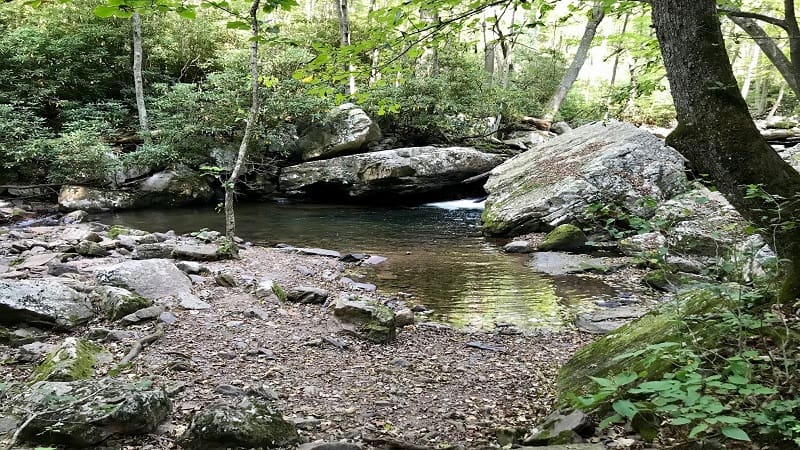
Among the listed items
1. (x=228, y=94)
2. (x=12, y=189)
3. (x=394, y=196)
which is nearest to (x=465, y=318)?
(x=394, y=196)

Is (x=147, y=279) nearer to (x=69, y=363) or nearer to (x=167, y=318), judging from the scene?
(x=167, y=318)

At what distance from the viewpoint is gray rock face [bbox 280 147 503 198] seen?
56.6ft

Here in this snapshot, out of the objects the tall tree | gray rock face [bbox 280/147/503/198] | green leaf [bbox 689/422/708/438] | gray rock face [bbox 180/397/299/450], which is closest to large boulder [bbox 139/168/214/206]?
gray rock face [bbox 280/147/503/198]

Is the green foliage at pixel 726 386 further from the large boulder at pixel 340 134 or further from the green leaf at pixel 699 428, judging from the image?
the large boulder at pixel 340 134

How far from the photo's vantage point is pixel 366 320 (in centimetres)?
564

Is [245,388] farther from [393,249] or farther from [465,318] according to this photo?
[393,249]

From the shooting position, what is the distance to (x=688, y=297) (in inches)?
170

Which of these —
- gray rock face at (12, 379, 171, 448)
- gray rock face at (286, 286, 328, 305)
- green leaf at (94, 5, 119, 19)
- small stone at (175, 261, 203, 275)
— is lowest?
gray rock face at (286, 286, 328, 305)

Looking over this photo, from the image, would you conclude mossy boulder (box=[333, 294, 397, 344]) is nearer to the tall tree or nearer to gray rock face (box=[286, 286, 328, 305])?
gray rock face (box=[286, 286, 328, 305])

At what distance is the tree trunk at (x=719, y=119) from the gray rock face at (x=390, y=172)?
14.1m

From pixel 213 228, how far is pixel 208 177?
539 centimetres

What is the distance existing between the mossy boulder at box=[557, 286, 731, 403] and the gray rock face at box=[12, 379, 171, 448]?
2991mm

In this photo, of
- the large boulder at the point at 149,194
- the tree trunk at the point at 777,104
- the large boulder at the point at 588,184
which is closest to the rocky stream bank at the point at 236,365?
the large boulder at the point at 588,184

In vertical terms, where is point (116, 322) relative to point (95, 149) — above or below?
below
